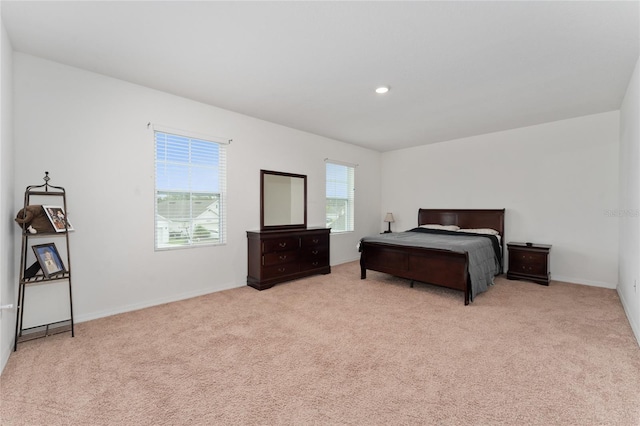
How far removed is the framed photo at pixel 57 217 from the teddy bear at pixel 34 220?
31 millimetres

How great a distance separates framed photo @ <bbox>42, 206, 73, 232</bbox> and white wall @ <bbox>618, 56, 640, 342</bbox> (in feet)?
17.3

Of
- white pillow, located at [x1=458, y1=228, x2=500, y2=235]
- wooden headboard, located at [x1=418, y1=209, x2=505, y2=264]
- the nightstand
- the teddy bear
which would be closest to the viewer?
the teddy bear

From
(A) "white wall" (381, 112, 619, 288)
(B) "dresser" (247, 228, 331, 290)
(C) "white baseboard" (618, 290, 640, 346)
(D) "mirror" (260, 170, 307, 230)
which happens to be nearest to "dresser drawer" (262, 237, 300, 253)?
(B) "dresser" (247, 228, 331, 290)

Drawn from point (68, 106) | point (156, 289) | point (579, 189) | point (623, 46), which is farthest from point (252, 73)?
point (579, 189)

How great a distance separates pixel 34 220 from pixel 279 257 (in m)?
2.76

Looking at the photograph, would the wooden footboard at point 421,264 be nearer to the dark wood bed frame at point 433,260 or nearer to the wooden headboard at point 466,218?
the dark wood bed frame at point 433,260

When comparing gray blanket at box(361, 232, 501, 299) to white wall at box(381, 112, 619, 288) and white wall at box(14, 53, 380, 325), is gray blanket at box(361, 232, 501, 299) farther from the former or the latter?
white wall at box(14, 53, 380, 325)

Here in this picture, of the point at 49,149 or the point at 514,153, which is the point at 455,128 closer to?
the point at 514,153

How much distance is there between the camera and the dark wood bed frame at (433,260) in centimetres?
369

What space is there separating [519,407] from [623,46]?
121 inches

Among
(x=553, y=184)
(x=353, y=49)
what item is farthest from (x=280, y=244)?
(x=553, y=184)

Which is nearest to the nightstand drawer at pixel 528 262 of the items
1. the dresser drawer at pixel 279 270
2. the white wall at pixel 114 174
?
the dresser drawer at pixel 279 270

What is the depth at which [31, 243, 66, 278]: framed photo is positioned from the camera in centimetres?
258

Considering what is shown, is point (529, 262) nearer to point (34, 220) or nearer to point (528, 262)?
point (528, 262)
